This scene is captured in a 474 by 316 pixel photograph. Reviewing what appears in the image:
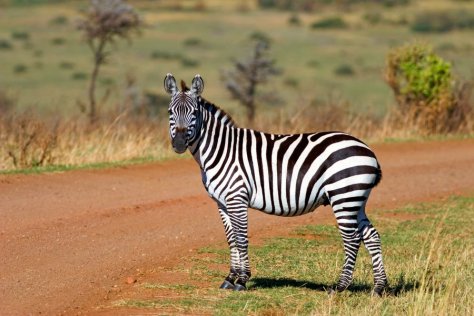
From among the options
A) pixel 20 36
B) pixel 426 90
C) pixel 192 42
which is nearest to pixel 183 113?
pixel 426 90

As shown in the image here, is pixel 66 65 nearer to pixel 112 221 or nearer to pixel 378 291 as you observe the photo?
pixel 112 221

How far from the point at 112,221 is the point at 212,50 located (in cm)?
5040

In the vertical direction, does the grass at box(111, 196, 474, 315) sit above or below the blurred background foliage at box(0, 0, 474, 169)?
above

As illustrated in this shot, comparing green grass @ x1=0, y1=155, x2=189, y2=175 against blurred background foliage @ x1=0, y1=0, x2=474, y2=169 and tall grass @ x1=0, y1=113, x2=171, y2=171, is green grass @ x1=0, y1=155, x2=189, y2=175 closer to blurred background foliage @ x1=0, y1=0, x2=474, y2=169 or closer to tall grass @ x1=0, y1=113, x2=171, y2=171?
tall grass @ x1=0, y1=113, x2=171, y2=171

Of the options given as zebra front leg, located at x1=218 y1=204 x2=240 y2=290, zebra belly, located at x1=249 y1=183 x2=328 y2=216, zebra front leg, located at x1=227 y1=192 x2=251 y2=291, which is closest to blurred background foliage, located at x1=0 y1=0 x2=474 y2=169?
zebra front leg, located at x1=218 y1=204 x2=240 y2=290

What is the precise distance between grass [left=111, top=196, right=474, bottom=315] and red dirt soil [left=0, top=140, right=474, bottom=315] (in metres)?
0.51

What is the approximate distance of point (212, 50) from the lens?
208ft

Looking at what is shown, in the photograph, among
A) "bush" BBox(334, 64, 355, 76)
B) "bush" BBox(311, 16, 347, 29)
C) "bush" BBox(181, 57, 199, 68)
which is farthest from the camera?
"bush" BBox(311, 16, 347, 29)

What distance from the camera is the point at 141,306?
9.57 metres

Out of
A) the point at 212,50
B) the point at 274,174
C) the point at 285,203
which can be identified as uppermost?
the point at 274,174

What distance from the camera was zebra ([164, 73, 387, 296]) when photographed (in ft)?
32.6

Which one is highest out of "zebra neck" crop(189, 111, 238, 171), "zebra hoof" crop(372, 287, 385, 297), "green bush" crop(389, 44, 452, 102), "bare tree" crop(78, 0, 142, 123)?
"zebra neck" crop(189, 111, 238, 171)

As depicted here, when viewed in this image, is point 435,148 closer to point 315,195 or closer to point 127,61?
point 315,195

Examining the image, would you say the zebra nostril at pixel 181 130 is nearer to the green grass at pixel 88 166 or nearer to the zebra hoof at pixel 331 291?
the zebra hoof at pixel 331 291
